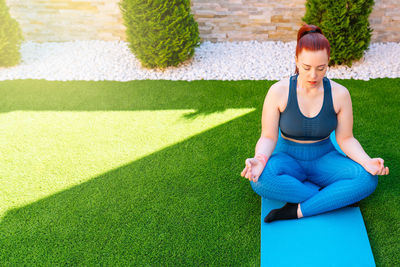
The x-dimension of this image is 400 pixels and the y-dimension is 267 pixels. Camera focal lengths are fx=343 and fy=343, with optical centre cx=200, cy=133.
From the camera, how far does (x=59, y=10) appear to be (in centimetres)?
643

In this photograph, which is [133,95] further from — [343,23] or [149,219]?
[343,23]

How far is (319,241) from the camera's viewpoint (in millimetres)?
2471

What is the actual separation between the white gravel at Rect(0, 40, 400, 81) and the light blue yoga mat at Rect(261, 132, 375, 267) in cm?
284

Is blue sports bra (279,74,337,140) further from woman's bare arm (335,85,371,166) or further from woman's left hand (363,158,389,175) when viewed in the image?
woman's left hand (363,158,389,175)

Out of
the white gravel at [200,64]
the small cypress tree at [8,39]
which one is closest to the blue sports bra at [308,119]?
the white gravel at [200,64]

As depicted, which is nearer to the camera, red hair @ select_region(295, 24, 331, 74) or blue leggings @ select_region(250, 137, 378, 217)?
red hair @ select_region(295, 24, 331, 74)

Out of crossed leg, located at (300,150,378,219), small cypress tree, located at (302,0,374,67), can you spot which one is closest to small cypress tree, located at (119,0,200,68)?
small cypress tree, located at (302,0,374,67)

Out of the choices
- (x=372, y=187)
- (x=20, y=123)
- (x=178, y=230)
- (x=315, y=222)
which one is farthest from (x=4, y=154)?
(x=372, y=187)

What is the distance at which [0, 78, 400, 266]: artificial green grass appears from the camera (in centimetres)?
265

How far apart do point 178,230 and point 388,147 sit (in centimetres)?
227

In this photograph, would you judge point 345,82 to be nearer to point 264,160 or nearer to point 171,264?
point 264,160

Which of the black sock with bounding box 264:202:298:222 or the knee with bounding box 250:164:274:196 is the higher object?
the knee with bounding box 250:164:274:196

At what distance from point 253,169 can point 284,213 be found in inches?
18.9

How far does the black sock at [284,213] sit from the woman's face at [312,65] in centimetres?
94
